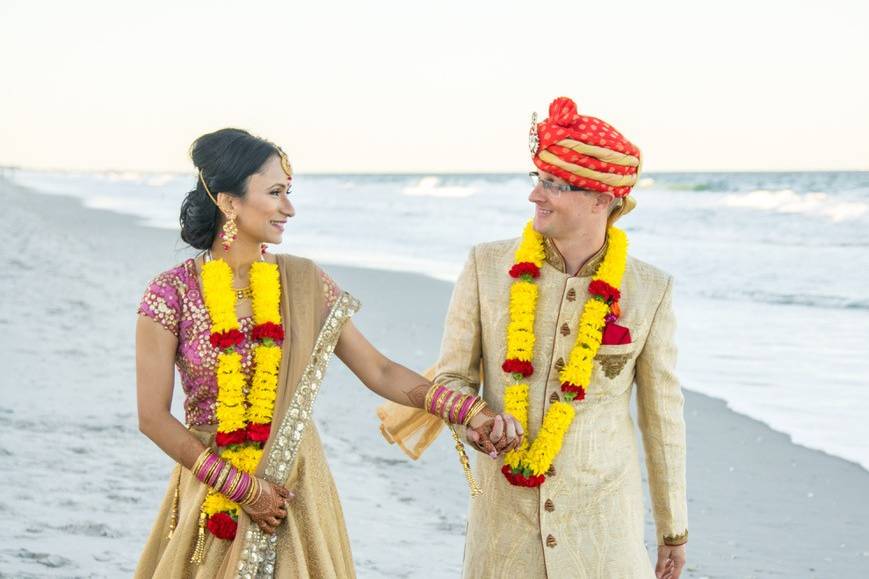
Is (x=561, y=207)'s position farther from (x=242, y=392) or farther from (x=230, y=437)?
(x=230, y=437)

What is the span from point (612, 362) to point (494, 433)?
0.47 metres

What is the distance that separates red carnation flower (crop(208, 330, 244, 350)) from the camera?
349 cm

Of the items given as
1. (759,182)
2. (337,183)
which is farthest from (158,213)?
(337,183)

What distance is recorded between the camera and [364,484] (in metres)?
7.19

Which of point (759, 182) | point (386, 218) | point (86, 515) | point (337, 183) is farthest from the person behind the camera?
point (337, 183)

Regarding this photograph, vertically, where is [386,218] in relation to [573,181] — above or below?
below

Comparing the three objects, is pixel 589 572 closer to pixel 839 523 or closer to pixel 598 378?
pixel 598 378

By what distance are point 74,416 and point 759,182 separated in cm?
3167

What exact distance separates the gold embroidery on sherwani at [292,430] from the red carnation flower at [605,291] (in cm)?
83

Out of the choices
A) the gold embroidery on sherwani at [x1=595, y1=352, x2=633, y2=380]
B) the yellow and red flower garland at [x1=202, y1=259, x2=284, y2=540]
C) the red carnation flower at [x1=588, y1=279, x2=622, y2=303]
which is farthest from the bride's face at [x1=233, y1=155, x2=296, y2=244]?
the gold embroidery on sherwani at [x1=595, y1=352, x2=633, y2=380]

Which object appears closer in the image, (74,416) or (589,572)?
(589,572)

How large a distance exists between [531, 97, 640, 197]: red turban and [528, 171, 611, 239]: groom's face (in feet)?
0.13

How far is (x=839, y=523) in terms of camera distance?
6.65 meters

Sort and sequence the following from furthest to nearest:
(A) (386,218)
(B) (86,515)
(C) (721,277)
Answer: (A) (386,218) → (C) (721,277) → (B) (86,515)
